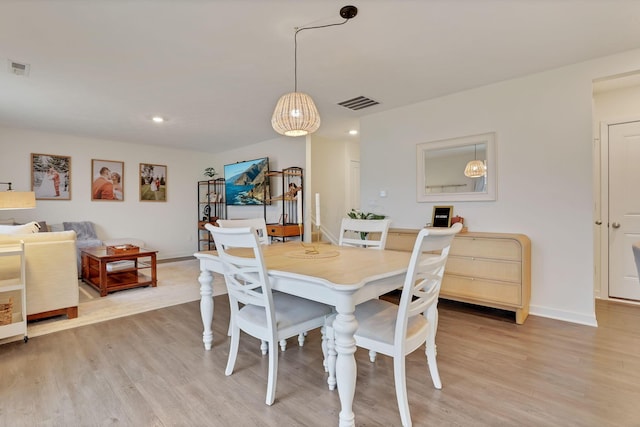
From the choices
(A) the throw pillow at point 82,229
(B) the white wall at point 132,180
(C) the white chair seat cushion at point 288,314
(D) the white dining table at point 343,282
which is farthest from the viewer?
(A) the throw pillow at point 82,229

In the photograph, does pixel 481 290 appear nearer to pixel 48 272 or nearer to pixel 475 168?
pixel 475 168

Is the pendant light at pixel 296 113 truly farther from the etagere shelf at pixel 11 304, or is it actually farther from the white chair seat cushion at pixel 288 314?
the etagere shelf at pixel 11 304

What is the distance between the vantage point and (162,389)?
1.79 metres

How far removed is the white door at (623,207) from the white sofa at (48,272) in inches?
222

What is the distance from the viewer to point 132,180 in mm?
6109

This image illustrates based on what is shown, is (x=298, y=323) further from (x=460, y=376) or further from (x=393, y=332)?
(x=460, y=376)

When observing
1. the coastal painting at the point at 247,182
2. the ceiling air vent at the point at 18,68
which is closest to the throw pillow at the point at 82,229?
the coastal painting at the point at 247,182

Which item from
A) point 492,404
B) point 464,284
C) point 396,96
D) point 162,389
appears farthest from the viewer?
point 396,96

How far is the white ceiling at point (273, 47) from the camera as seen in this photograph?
199cm

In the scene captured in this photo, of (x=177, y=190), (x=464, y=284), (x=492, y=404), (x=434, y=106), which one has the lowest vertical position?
(x=492, y=404)

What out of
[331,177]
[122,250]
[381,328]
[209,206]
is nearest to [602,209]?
[381,328]

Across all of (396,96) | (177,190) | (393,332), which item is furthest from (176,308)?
(177,190)

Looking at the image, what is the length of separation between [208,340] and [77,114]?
3863mm

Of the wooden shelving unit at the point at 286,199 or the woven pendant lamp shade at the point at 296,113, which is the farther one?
the wooden shelving unit at the point at 286,199
